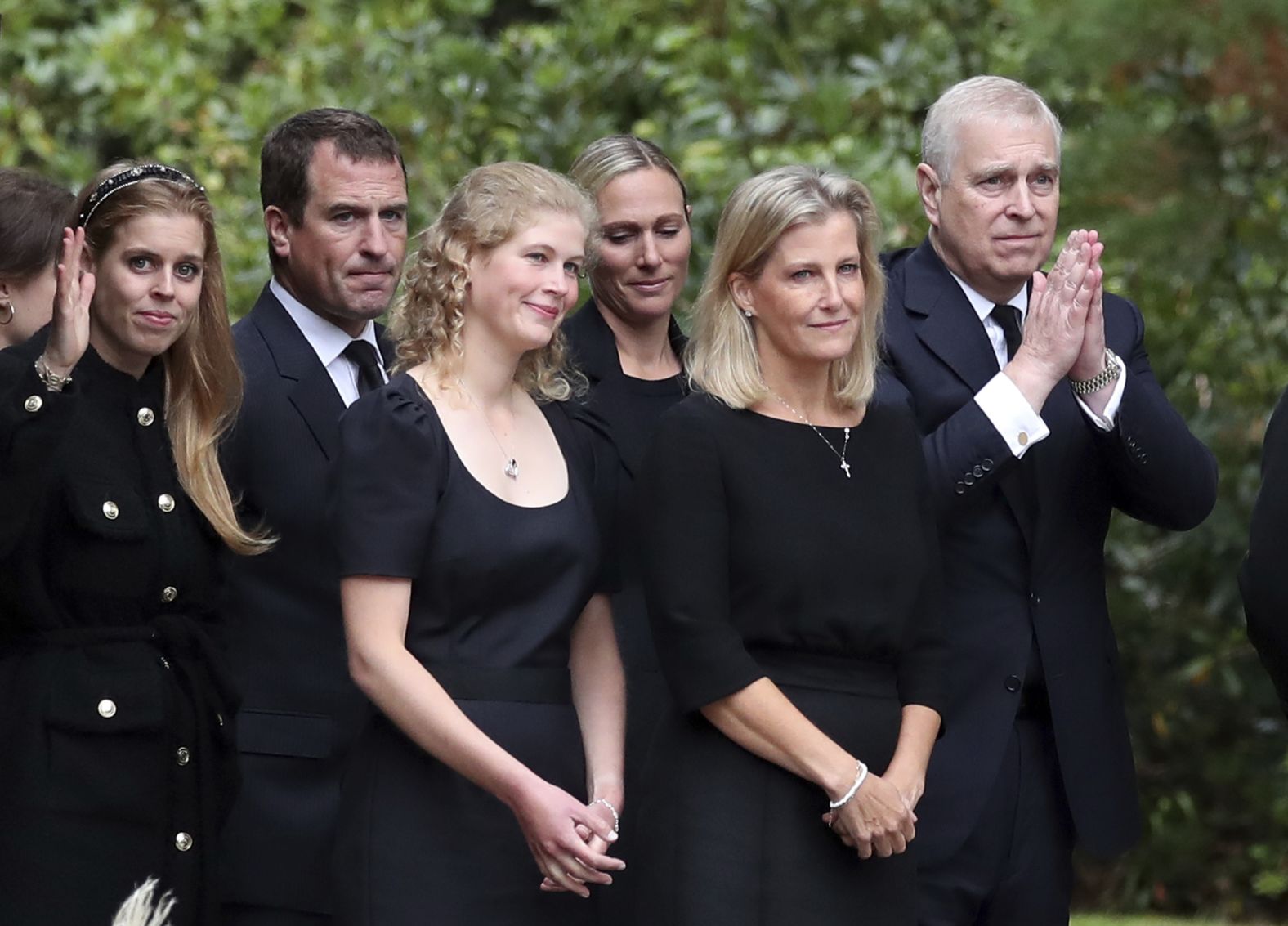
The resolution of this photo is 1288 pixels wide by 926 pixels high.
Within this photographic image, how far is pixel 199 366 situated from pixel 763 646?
1127 millimetres

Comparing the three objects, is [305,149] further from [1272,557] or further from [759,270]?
[1272,557]

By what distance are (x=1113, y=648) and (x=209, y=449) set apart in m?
1.78

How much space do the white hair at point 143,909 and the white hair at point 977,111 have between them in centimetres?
199

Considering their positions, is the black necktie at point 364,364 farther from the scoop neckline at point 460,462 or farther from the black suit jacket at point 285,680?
the scoop neckline at point 460,462

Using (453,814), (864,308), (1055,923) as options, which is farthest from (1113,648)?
(453,814)

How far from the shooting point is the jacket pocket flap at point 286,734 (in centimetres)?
377

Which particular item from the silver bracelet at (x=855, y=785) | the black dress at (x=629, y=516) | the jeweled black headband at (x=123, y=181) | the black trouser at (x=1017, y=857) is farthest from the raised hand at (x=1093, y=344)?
→ the jeweled black headband at (x=123, y=181)

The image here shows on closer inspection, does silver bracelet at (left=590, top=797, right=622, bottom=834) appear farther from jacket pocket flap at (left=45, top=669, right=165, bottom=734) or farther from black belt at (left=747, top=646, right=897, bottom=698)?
jacket pocket flap at (left=45, top=669, right=165, bottom=734)

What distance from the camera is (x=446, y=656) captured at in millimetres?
3328

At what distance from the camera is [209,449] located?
362cm

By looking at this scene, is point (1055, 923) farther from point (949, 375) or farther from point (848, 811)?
point (949, 375)

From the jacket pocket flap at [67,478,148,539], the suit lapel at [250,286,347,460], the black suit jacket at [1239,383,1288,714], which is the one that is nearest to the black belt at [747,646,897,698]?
the black suit jacket at [1239,383,1288,714]

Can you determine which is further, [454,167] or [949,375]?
[454,167]

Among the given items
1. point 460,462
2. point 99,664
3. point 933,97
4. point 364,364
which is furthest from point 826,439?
point 933,97
